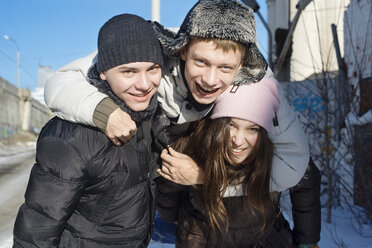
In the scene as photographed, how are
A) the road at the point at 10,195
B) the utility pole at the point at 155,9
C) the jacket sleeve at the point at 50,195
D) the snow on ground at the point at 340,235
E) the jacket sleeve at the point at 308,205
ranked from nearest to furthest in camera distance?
the jacket sleeve at the point at 50,195 < the jacket sleeve at the point at 308,205 < the snow on ground at the point at 340,235 < the road at the point at 10,195 < the utility pole at the point at 155,9

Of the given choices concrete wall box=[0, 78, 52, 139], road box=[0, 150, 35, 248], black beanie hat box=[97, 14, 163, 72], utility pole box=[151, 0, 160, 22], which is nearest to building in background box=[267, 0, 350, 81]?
utility pole box=[151, 0, 160, 22]

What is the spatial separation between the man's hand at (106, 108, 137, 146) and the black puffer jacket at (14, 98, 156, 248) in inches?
3.3

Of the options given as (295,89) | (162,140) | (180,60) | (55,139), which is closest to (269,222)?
(162,140)

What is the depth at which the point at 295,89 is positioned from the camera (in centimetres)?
620

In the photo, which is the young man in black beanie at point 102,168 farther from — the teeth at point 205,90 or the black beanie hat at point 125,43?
the teeth at point 205,90

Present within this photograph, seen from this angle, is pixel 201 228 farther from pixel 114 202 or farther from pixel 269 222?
pixel 114 202

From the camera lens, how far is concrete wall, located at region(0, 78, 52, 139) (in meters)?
21.5

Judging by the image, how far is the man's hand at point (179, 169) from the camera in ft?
6.91

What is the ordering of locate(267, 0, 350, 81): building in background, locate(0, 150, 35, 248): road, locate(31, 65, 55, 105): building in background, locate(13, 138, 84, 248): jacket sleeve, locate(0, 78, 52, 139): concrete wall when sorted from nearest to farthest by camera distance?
1. locate(13, 138, 84, 248): jacket sleeve
2. locate(0, 150, 35, 248): road
3. locate(267, 0, 350, 81): building in background
4. locate(0, 78, 52, 139): concrete wall
5. locate(31, 65, 55, 105): building in background

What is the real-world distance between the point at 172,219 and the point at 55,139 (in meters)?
1.17

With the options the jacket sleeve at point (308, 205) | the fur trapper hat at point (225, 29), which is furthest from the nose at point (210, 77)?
the jacket sleeve at point (308, 205)

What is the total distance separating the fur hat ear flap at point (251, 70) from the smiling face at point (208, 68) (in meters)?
0.06

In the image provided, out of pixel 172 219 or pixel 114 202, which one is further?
pixel 172 219

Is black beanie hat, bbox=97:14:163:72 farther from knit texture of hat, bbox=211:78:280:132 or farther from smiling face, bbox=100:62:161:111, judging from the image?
knit texture of hat, bbox=211:78:280:132
